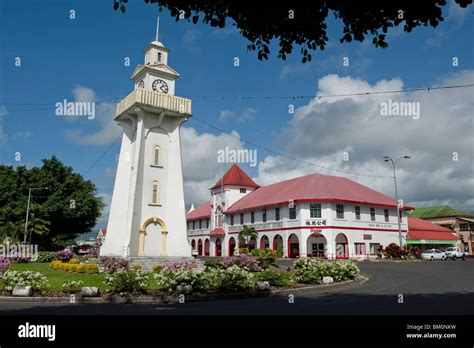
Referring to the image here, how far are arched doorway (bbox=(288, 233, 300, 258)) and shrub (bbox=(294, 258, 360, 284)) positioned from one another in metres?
23.9

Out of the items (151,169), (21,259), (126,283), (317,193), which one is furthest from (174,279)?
(317,193)

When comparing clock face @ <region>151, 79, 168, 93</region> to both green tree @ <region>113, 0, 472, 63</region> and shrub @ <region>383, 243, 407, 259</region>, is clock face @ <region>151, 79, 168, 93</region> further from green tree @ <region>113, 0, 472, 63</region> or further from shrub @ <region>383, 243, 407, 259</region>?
shrub @ <region>383, 243, 407, 259</region>

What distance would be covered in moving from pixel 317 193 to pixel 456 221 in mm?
32896

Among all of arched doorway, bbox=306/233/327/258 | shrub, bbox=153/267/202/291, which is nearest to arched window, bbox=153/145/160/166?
shrub, bbox=153/267/202/291

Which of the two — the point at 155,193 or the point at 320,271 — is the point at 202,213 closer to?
the point at 155,193

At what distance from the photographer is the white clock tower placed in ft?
83.7

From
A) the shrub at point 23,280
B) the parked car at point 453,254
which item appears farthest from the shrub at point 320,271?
the parked car at point 453,254

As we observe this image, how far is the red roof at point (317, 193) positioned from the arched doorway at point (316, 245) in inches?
170

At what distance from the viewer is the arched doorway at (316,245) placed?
4200 centimetres

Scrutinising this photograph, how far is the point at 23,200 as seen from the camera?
4141 centimetres
